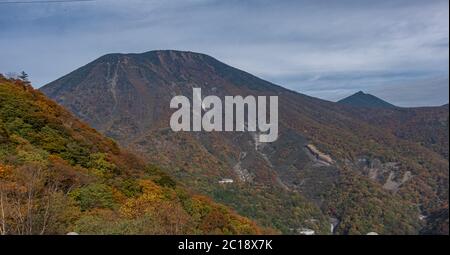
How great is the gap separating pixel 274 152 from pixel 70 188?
89997 millimetres

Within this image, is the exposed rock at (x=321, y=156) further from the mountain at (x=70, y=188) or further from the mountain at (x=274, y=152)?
the mountain at (x=70, y=188)

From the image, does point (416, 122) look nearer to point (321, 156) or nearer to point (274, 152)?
point (321, 156)

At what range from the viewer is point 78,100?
139 meters

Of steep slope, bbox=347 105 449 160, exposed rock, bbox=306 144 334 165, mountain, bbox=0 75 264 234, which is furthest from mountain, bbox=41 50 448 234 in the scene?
mountain, bbox=0 75 264 234

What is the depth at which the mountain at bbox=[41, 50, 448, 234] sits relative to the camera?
224 ft

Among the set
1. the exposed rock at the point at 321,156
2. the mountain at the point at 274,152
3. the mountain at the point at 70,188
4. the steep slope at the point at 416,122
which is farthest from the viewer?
the steep slope at the point at 416,122

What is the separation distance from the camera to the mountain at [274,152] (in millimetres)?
68375

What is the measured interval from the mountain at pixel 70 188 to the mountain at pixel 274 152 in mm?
34355

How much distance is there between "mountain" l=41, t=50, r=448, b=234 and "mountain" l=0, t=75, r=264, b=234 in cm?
3435

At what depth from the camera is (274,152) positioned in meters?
104

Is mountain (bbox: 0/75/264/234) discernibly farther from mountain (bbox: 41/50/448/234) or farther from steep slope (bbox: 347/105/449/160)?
steep slope (bbox: 347/105/449/160)

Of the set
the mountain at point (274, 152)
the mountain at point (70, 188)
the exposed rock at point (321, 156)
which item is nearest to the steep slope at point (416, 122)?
the mountain at point (274, 152)
